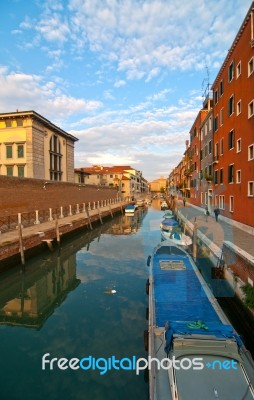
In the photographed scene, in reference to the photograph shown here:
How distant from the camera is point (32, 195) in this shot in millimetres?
25859

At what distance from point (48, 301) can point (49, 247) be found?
7.45 meters

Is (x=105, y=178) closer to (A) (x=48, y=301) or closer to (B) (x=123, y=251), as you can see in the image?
(B) (x=123, y=251)

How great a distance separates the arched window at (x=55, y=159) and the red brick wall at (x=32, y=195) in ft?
17.4

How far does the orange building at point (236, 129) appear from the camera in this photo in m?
18.1

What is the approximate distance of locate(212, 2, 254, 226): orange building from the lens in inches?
714

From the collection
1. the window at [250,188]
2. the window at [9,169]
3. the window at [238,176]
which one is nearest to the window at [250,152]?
the window at [250,188]

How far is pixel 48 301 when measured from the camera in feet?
38.4

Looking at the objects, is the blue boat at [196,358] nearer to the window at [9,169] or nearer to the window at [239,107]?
the window at [239,107]

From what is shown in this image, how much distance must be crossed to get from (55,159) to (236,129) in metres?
31.1

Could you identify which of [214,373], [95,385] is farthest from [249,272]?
[95,385]

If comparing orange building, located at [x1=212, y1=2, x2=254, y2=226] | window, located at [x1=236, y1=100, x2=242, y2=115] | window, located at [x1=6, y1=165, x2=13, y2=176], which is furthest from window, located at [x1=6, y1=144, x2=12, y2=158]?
window, located at [x1=236, y1=100, x2=242, y2=115]

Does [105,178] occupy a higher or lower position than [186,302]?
higher

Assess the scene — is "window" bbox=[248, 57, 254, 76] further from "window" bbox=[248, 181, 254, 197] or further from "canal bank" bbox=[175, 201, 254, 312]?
"canal bank" bbox=[175, 201, 254, 312]

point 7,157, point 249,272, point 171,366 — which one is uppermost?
point 7,157
